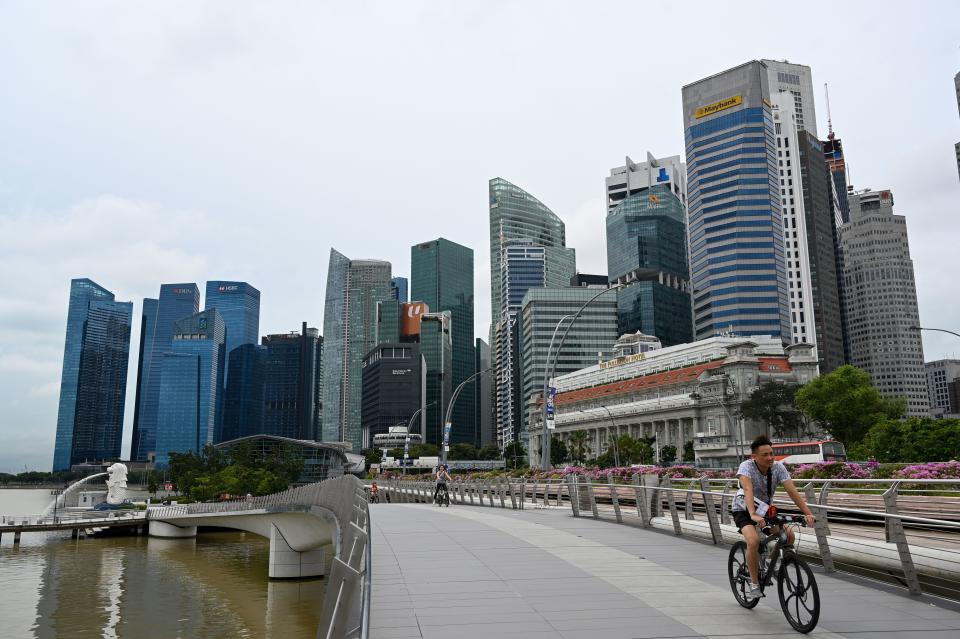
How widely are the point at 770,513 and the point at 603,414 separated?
140 metres

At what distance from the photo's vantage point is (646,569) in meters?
11.4

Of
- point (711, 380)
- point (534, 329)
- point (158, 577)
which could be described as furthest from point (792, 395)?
point (534, 329)

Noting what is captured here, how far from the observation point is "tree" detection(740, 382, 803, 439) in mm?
99375

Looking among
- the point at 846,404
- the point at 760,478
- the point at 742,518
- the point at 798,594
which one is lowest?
the point at 798,594

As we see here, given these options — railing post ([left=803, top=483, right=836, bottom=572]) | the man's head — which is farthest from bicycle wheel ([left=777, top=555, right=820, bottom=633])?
railing post ([left=803, top=483, right=836, bottom=572])

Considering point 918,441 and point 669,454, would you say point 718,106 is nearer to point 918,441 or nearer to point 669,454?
point 669,454

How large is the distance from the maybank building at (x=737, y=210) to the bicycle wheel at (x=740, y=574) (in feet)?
510

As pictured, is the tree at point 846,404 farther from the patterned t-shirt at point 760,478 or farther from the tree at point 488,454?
the tree at point 488,454

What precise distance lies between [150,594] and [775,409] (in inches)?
3265

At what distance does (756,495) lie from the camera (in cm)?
805

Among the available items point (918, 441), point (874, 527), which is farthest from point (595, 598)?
point (918, 441)

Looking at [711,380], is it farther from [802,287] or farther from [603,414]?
[802,287]

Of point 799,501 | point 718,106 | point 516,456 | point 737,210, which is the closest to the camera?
point 799,501

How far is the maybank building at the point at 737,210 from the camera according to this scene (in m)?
164
